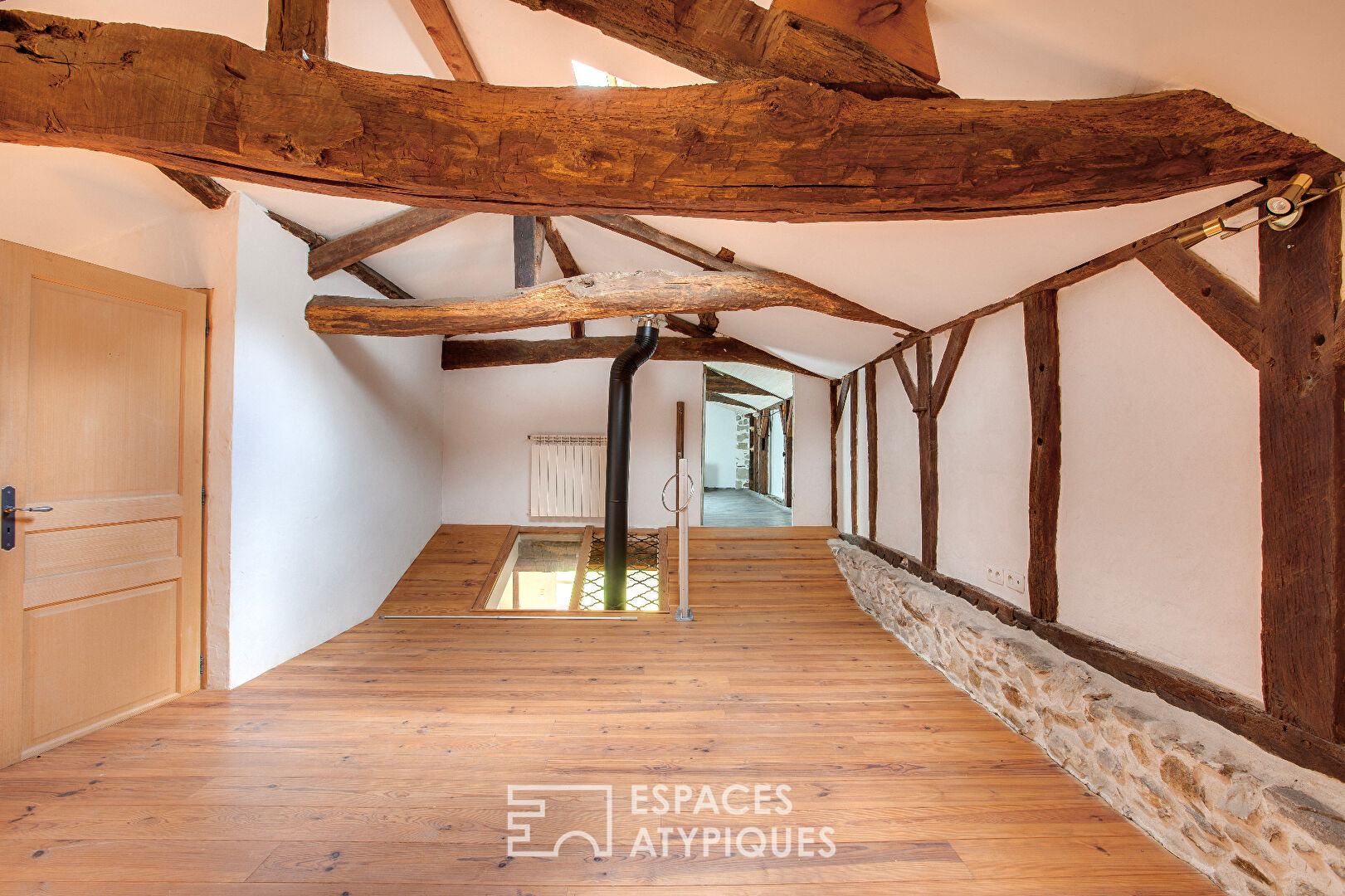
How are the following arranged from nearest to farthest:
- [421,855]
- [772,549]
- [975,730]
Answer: [421,855] → [975,730] → [772,549]

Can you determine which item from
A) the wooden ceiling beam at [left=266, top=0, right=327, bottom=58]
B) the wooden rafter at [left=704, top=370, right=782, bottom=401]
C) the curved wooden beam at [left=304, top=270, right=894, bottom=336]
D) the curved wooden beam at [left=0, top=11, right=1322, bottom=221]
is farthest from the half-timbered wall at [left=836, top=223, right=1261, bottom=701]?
the wooden rafter at [left=704, top=370, right=782, bottom=401]

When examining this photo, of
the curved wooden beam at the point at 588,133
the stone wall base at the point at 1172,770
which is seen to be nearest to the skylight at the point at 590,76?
the curved wooden beam at the point at 588,133

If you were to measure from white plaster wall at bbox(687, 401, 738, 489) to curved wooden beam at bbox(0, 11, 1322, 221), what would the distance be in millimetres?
14137

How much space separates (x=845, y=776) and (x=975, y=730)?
2.76 feet

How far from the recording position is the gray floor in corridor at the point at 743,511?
7.84m

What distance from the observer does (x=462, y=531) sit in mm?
6340

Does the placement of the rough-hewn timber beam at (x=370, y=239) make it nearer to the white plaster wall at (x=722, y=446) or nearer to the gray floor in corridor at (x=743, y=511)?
the gray floor in corridor at (x=743, y=511)

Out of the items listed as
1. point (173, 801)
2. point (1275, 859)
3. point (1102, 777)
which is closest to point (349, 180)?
point (173, 801)

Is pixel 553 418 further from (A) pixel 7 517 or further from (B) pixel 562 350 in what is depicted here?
(A) pixel 7 517

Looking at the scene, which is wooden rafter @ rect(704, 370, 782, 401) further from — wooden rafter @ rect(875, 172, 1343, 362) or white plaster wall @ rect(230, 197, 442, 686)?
wooden rafter @ rect(875, 172, 1343, 362)

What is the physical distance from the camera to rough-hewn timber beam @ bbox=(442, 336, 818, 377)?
649 cm

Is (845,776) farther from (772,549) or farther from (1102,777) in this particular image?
(772,549)

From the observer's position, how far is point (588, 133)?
1427mm

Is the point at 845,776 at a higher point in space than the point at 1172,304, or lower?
lower
